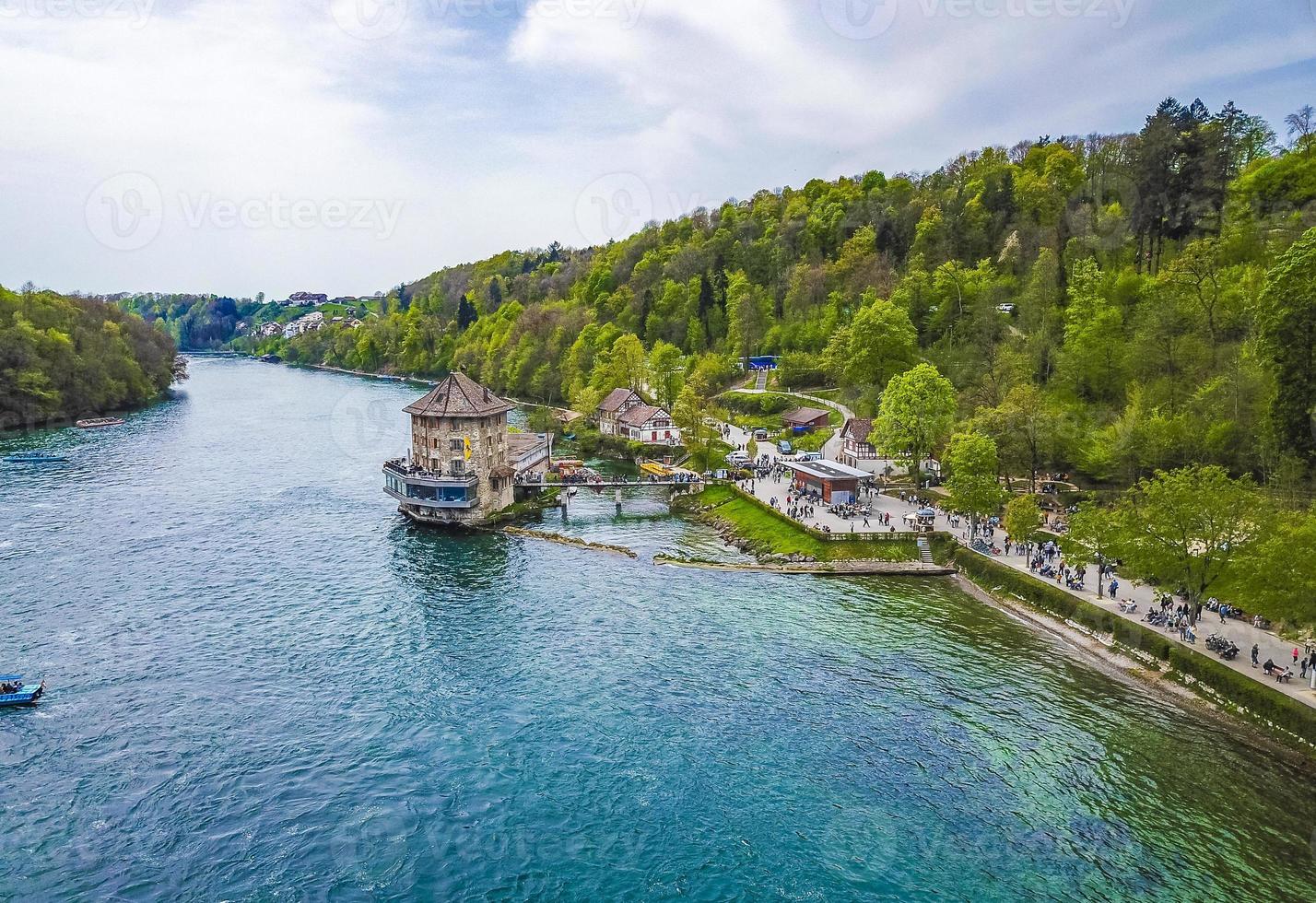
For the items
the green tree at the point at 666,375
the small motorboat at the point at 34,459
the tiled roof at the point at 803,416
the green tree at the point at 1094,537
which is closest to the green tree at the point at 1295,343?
the green tree at the point at 1094,537

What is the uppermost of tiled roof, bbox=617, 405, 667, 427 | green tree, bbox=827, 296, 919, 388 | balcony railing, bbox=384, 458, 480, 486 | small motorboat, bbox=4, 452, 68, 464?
green tree, bbox=827, 296, 919, 388

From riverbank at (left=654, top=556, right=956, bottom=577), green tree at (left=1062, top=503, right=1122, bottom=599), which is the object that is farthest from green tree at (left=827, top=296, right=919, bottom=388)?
green tree at (left=1062, top=503, right=1122, bottom=599)

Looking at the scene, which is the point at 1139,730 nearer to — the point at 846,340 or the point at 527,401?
the point at 846,340

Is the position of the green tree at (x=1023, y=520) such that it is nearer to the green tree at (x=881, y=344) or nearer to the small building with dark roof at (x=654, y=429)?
the green tree at (x=881, y=344)

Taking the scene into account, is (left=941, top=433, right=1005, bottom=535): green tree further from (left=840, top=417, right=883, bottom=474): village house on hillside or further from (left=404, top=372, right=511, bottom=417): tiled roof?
(left=404, top=372, right=511, bottom=417): tiled roof

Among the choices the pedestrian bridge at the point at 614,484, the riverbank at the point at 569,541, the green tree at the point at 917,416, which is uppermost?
the green tree at the point at 917,416

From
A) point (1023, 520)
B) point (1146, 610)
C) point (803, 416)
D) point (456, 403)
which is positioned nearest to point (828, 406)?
point (803, 416)
